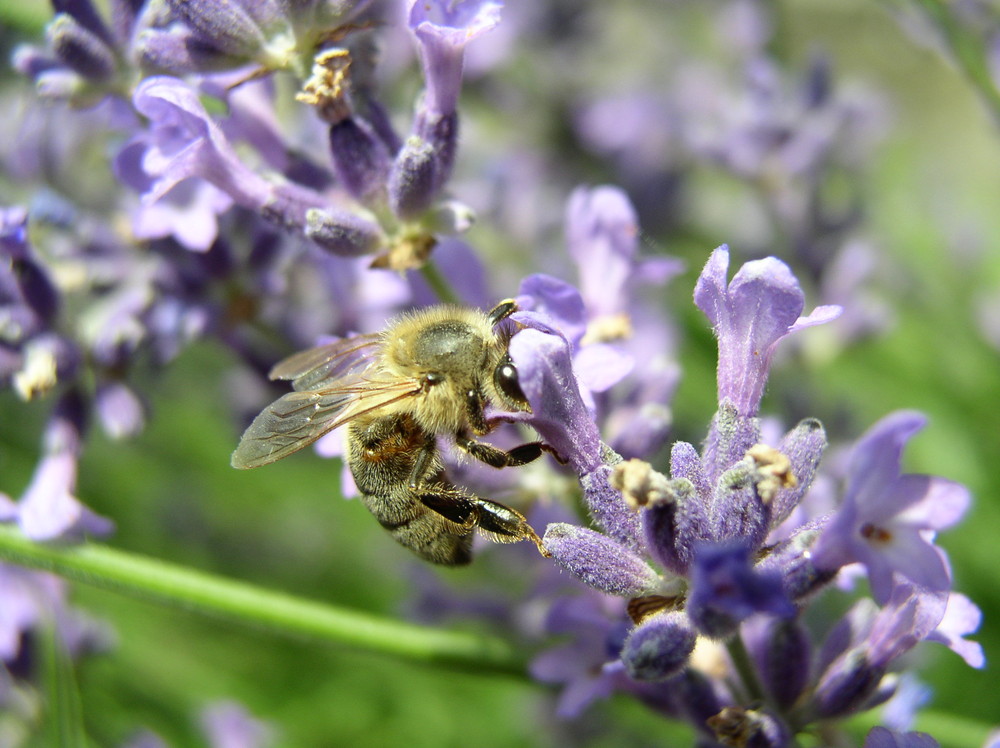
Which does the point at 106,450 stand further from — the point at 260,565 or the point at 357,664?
the point at 357,664

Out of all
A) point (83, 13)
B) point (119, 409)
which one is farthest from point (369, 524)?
point (83, 13)

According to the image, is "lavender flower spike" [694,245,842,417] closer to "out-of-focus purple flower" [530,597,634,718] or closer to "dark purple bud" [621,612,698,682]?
"dark purple bud" [621,612,698,682]

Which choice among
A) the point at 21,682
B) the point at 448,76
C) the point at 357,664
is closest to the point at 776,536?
the point at 448,76

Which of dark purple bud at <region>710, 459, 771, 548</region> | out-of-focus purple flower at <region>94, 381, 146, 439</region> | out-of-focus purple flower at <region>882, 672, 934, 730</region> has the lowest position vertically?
out-of-focus purple flower at <region>882, 672, 934, 730</region>

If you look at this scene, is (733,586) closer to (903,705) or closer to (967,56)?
(903,705)

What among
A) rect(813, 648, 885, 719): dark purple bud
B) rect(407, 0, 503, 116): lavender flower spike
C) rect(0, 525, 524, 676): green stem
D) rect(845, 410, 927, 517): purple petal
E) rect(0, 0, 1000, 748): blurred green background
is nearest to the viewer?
rect(845, 410, 927, 517): purple petal

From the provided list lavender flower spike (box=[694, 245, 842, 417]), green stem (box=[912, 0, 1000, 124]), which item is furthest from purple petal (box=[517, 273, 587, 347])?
green stem (box=[912, 0, 1000, 124])

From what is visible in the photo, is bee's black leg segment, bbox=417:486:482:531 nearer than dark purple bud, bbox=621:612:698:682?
No
